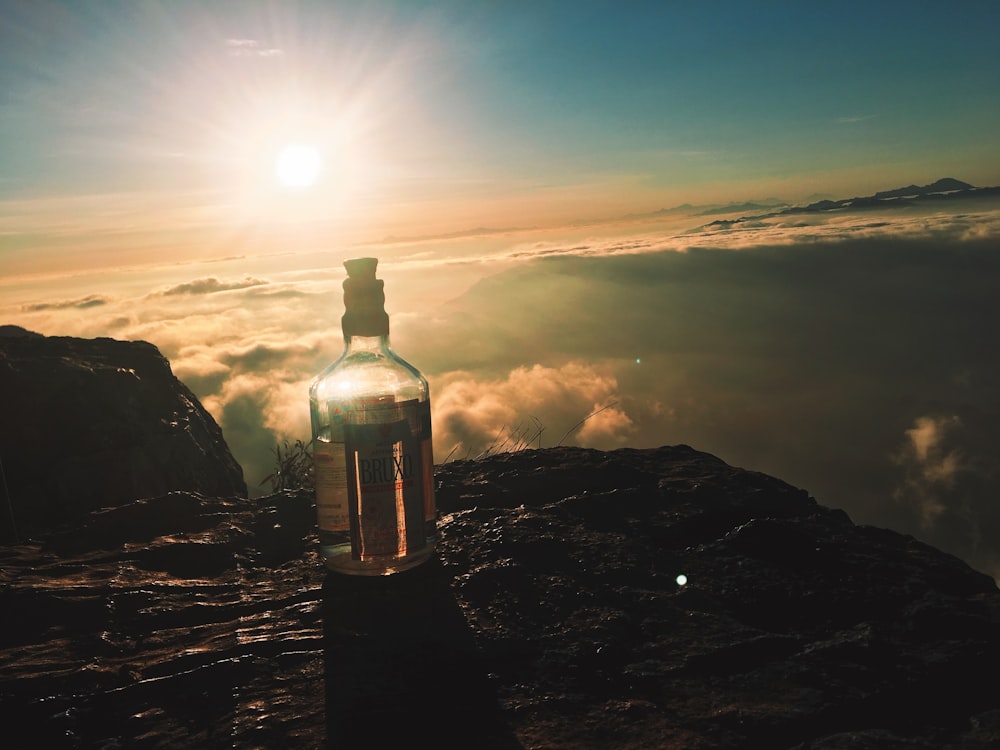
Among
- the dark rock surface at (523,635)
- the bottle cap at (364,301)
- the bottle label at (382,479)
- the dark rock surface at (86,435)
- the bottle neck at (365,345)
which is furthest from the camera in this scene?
the dark rock surface at (86,435)

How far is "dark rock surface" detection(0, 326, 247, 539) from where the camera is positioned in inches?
188

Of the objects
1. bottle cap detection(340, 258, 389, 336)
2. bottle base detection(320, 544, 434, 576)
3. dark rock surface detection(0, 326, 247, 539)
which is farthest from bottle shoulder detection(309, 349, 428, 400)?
dark rock surface detection(0, 326, 247, 539)

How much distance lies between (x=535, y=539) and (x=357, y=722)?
98 cm

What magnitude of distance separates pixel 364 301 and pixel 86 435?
3.71 metres

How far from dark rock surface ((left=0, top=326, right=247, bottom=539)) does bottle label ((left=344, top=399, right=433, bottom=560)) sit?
11.1 ft

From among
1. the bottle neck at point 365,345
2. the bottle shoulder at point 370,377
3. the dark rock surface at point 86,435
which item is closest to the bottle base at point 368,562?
the bottle shoulder at point 370,377

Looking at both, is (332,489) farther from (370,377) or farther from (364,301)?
(364,301)

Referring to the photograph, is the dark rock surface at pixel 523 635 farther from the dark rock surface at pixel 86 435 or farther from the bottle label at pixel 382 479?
the dark rock surface at pixel 86 435

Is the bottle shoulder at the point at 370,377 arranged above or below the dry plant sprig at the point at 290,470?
above

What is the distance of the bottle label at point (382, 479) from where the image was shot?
2.10 metres

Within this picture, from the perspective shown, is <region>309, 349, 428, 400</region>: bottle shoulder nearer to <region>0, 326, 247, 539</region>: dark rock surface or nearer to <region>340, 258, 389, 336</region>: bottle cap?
<region>340, 258, 389, 336</region>: bottle cap

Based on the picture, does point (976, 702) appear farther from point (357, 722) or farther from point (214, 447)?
point (214, 447)

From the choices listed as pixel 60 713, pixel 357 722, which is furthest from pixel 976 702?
pixel 60 713

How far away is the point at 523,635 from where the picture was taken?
1.79 m
